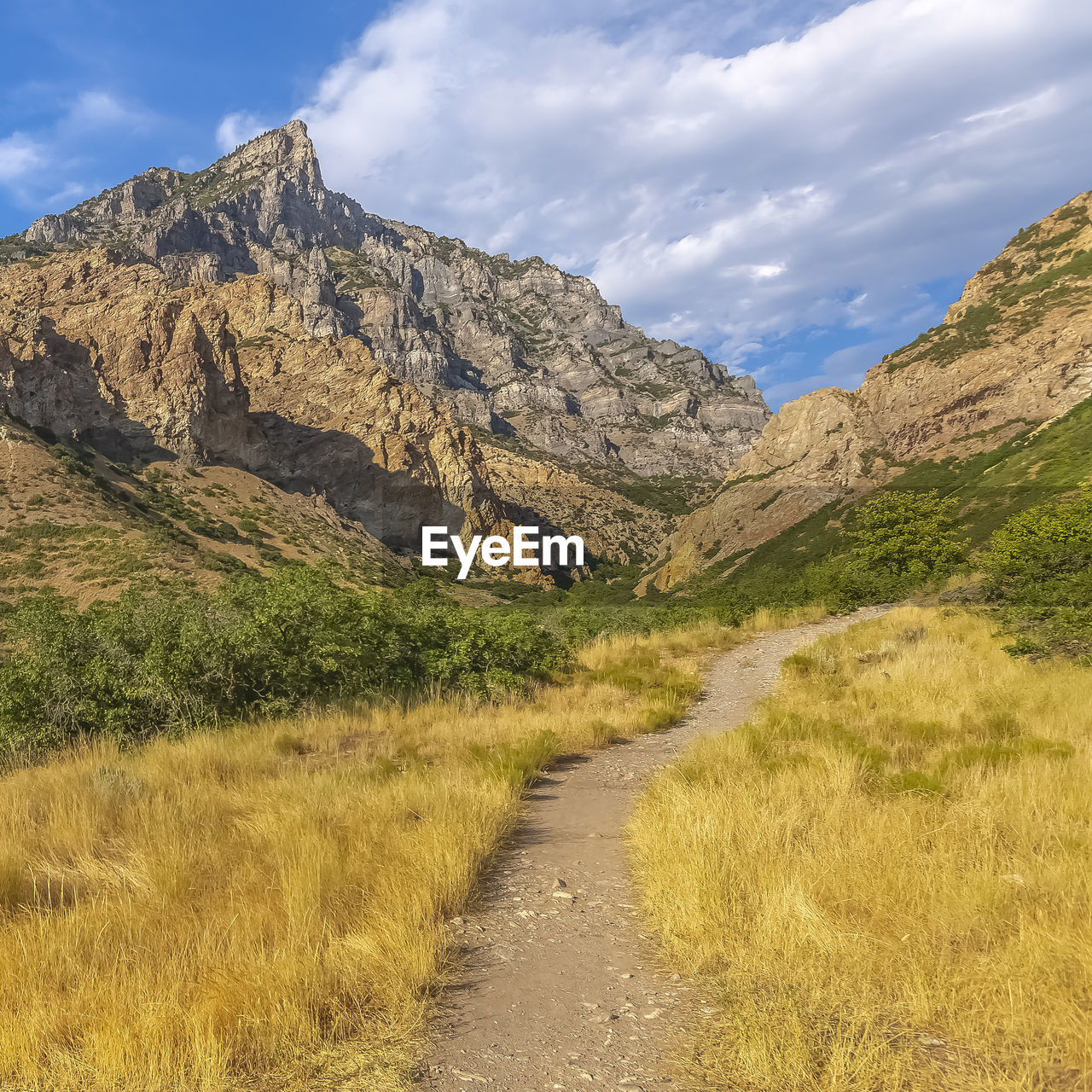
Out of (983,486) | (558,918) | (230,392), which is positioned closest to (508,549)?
(230,392)

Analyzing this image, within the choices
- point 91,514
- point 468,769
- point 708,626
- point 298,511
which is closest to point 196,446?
point 298,511

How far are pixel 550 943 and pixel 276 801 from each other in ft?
10.5

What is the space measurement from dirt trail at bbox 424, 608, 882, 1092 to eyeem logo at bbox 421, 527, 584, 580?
87.7 metres

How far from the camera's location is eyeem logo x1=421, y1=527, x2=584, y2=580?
110 metres

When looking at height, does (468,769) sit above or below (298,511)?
below

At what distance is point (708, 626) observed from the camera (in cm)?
2295

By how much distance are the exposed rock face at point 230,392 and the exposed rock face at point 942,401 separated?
47.0 meters

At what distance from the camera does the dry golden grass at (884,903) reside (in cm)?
278

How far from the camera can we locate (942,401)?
82.2 metres

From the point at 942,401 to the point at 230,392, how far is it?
318 feet

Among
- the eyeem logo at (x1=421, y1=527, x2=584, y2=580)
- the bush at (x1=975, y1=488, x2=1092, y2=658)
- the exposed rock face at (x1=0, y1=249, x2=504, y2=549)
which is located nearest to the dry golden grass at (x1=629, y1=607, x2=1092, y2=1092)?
the bush at (x1=975, y1=488, x2=1092, y2=658)

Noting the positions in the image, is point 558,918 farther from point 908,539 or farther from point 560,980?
point 908,539

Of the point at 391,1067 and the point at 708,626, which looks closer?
the point at 391,1067

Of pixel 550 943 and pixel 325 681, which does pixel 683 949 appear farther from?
pixel 325 681
